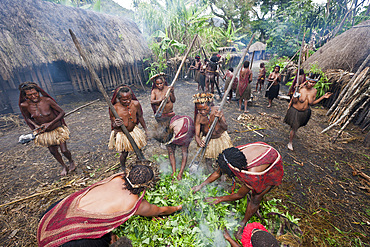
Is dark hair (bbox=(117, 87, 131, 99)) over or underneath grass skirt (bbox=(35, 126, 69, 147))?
over

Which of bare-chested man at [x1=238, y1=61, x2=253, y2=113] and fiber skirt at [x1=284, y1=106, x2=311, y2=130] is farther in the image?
bare-chested man at [x1=238, y1=61, x2=253, y2=113]

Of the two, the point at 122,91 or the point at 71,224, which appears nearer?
the point at 71,224

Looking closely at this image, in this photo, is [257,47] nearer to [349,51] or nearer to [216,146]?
[349,51]

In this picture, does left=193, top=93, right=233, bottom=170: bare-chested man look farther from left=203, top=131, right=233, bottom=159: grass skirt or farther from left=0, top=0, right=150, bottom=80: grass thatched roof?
left=0, top=0, right=150, bottom=80: grass thatched roof

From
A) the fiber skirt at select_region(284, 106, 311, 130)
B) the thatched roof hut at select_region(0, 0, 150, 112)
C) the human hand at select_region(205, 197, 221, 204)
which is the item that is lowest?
the human hand at select_region(205, 197, 221, 204)

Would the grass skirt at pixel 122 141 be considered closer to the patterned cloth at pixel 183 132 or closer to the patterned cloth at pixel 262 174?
the patterned cloth at pixel 183 132

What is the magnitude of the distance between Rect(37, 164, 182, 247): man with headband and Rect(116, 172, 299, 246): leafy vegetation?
387mm

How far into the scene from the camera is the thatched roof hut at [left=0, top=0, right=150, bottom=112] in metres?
6.30

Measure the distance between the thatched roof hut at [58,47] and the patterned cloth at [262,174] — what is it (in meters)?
8.90

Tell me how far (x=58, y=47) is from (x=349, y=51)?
539 inches

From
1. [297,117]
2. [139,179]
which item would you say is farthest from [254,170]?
[297,117]

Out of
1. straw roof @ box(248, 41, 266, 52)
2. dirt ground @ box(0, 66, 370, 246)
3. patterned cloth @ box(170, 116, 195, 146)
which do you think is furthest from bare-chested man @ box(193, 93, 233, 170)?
straw roof @ box(248, 41, 266, 52)

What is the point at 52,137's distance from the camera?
3.31 metres

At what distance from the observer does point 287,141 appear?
4.93m
